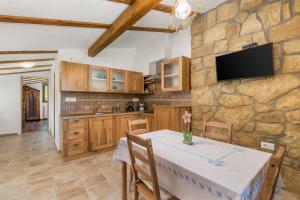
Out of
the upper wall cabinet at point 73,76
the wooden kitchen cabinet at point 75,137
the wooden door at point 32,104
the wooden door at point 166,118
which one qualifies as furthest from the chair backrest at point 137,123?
the wooden door at point 32,104

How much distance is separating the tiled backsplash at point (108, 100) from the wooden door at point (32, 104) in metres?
7.08

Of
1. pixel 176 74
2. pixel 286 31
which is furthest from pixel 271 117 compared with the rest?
pixel 176 74

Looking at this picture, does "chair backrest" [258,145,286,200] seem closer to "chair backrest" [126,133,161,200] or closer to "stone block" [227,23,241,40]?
"chair backrest" [126,133,161,200]

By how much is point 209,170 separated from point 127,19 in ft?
7.20

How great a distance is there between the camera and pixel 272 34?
2160 millimetres

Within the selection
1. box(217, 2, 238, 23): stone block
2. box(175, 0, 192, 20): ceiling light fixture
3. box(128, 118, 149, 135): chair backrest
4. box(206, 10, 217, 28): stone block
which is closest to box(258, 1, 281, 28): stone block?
box(217, 2, 238, 23): stone block

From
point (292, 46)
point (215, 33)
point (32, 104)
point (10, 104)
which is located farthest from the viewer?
point (32, 104)

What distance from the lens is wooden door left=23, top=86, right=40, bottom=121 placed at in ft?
28.6

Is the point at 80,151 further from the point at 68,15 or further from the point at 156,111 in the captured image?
the point at 68,15

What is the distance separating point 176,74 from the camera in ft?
11.0

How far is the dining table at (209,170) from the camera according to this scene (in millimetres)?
877

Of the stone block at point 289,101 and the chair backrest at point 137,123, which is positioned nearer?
the stone block at point 289,101

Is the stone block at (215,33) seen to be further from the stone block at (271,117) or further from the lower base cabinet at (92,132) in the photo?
the lower base cabinet at (92,132)

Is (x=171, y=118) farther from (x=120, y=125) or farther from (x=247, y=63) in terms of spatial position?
(x=247, y=63)
